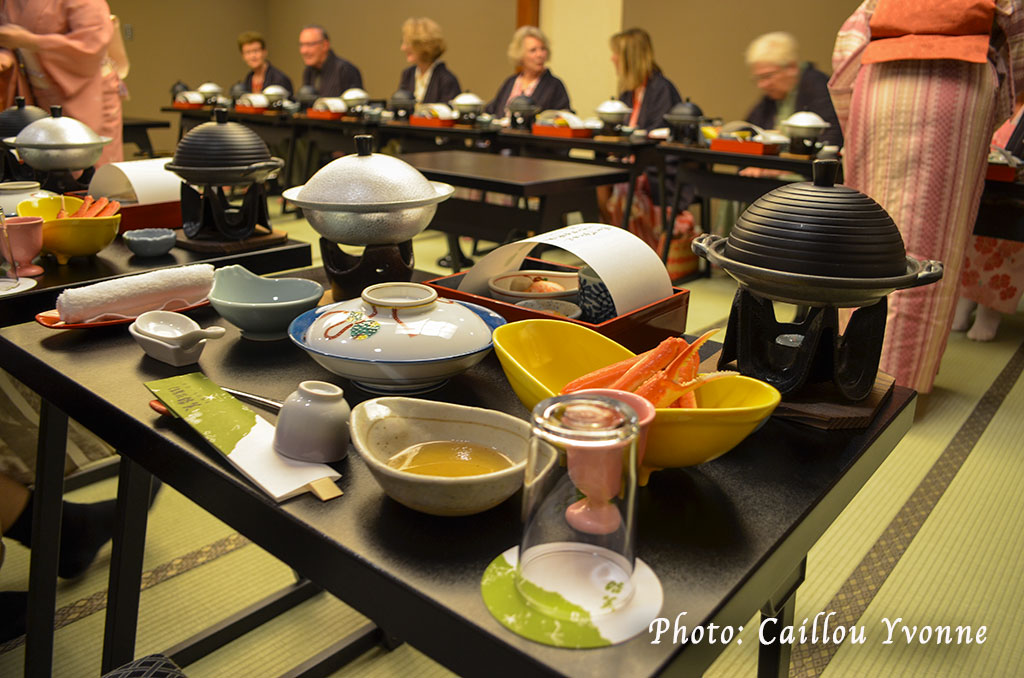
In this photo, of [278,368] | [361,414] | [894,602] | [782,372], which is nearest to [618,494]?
[361,414]

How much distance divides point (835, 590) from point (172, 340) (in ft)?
4.21

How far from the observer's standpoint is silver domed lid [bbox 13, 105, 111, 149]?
172 centimetres

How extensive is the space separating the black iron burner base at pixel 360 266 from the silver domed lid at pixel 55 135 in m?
0.93

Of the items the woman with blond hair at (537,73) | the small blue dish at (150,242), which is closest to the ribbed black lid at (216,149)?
the small blue dish at (150,242)

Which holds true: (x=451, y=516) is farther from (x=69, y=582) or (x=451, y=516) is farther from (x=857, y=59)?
(x=857, y=59)

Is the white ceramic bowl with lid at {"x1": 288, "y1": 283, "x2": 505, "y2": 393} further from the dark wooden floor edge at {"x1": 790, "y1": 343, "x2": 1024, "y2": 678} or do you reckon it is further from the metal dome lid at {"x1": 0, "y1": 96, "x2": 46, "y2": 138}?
the metal dome lid at {"x1": 0, "y1": 96, "x2": 46, "y2": 138}

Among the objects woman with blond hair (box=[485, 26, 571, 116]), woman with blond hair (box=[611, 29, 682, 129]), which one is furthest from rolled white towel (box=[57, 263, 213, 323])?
woman with blond hair (box=[485, 26, 571, 116])

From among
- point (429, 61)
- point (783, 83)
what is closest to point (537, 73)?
point (429, 61)

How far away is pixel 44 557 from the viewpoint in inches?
46.0

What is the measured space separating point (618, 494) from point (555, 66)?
6.77m

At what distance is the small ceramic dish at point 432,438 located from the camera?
23.9 inches

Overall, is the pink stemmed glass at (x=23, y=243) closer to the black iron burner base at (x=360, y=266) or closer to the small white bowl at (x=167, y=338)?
the small white bowl at (x=167, y=338)

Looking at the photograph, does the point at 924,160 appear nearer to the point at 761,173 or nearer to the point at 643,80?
the point at 761,173

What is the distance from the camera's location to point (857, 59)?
2.16 m
